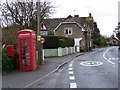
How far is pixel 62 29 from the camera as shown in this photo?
6850 cm

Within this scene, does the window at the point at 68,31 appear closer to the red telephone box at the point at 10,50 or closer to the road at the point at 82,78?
the road at the point at 82,78

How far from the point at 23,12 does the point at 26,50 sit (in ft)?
65.9

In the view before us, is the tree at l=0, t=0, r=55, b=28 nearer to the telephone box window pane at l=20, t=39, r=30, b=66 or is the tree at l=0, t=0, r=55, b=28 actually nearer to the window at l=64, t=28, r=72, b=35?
the telephone box window pane at l=20, t=39, r=30, b=66

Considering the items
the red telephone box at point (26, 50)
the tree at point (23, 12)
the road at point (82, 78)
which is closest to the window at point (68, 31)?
the tree at point (23, 12)

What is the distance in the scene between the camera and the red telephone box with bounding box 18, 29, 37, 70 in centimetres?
1934

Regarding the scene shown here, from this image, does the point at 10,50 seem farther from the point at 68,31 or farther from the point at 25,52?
the point at 68,31

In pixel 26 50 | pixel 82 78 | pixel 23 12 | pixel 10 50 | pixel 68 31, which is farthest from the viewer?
pixel 68 31

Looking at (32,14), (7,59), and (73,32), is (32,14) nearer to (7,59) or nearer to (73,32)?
(7,59)

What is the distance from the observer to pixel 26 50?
1945cm

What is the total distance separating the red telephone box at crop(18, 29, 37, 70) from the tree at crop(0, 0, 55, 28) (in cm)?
1695

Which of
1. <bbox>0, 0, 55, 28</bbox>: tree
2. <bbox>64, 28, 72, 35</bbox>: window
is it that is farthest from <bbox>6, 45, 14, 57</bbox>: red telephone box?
<bbox>64, 28, 72, 35</bbox>: window

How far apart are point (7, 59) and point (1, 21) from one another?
24.5 metres

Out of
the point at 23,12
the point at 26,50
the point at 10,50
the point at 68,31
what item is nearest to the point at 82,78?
the point at 10,50

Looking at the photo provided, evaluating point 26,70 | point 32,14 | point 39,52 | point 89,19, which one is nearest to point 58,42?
point 32,14
